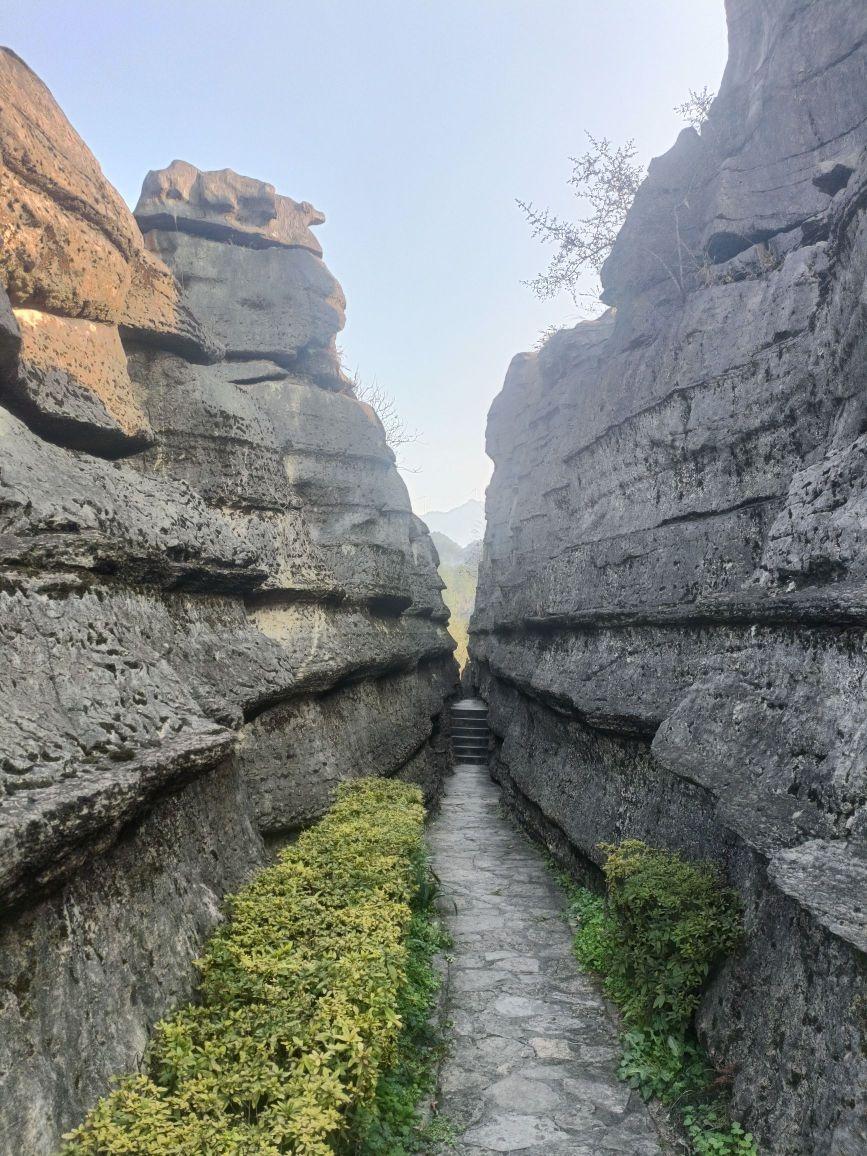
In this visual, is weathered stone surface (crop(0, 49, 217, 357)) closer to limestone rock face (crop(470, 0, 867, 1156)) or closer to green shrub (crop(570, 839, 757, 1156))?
limestone rock face (crop(470, 0, 867, 1156))

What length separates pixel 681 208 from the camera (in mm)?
13406

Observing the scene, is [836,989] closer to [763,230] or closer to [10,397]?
[10,397]

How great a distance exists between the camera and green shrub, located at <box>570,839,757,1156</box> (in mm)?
4141

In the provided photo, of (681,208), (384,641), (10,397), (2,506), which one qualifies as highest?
(681,208)

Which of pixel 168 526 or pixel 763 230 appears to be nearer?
pixel 168 526

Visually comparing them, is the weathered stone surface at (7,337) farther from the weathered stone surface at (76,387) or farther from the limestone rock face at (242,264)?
the limestone rock face at (242,264)

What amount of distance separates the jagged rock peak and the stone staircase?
14.2 meters

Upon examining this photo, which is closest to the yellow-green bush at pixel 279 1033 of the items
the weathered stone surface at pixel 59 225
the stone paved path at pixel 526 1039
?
the stone paved path at pixel 526 1039

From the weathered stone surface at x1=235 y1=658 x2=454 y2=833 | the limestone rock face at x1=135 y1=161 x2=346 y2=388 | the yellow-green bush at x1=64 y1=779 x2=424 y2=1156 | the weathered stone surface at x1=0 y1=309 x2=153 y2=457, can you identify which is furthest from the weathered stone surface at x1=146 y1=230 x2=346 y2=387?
the yellow-green bush at x1=64 y1=779 x2=424 y2=1156

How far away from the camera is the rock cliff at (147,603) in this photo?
3172 mm

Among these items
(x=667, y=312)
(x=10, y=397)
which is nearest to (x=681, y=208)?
(x=667, y=312)

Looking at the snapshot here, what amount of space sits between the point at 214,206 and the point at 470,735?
15.5 m

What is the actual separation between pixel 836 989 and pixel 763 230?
11567mm

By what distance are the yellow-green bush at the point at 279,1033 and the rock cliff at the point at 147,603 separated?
8.6 inches
